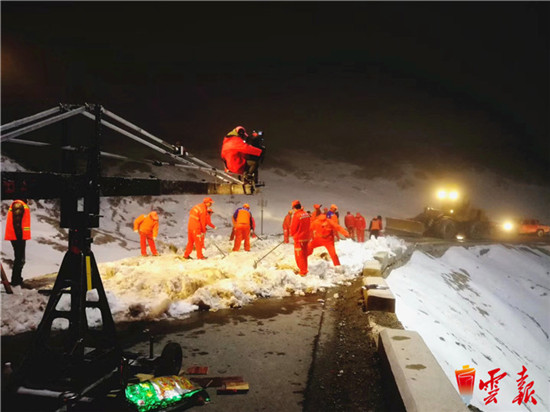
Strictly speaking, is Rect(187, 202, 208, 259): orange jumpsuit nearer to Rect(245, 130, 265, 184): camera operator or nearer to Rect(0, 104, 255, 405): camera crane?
Rect(245, 130, 265, 184): camera operator

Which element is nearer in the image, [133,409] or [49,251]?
[133,409]

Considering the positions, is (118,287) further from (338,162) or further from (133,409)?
(338,162)

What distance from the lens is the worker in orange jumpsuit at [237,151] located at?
5.40m

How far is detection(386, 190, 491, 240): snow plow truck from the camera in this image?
2141 centimetres

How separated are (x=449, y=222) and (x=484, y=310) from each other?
8594 mm

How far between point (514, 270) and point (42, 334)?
21.3 metres

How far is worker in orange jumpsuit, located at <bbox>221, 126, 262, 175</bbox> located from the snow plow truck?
17.8 m

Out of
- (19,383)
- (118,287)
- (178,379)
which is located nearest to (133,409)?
(178,379)

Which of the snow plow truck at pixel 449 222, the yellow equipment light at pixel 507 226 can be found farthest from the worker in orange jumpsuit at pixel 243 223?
the yellow equipment light at pixel 507 226

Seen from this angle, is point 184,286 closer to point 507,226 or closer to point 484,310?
point 484,310

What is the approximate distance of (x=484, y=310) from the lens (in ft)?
44.9

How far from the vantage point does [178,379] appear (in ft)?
11.2

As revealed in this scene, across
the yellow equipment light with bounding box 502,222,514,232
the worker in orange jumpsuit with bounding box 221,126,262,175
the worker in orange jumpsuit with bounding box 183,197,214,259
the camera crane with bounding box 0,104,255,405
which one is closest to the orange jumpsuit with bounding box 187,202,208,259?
the worker in orange jumpsuit with bounding box 183,197,214,259

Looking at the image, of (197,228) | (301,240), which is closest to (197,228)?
(197,228)
